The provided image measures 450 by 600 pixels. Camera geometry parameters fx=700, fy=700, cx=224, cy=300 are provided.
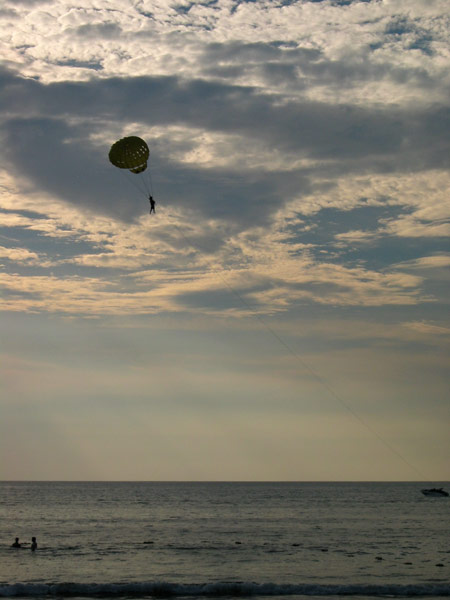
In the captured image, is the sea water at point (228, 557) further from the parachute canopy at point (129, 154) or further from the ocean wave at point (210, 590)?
the parachute canopy at point (129, 154)

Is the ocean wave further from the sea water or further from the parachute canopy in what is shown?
the parachute canopy

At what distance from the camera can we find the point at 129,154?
38188 mm

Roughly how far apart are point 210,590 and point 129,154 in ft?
75.3

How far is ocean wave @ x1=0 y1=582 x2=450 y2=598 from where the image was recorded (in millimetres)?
33531

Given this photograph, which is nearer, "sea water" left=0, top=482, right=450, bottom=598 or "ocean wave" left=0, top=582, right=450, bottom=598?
"ocean wave" left=0, top=582, right=450, bottom=598

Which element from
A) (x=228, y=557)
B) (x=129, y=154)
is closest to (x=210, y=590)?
(x=228, y=557)

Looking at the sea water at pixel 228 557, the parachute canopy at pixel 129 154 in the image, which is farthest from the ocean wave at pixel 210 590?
the parachute canopy at pixel 129 154

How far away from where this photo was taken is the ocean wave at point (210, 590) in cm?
3353

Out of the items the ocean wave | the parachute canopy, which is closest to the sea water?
the ocean wave

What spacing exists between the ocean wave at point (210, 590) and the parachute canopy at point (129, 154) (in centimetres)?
2178

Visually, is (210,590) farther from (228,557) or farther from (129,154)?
(129,154)

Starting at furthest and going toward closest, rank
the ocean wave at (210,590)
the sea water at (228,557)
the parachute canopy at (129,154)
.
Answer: the parachute canopy at (129,154) → the sea water at (228,557) → the ocean wave at (210,590)

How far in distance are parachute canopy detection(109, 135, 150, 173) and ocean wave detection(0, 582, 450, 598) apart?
21778 mm

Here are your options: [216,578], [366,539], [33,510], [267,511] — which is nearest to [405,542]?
[366,539]
